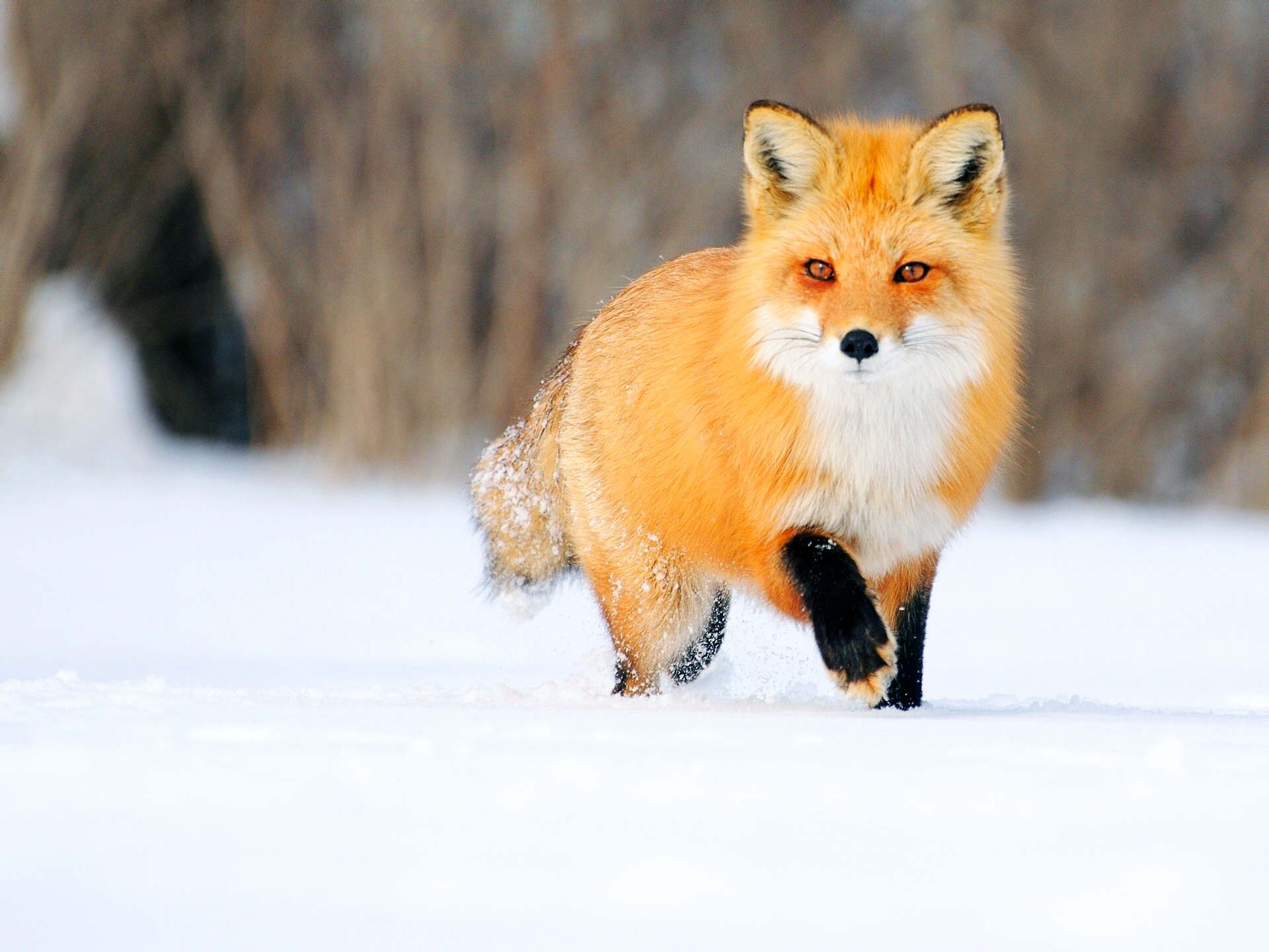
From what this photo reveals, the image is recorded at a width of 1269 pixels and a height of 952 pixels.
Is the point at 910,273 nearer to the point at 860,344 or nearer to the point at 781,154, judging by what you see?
the point at 860,344

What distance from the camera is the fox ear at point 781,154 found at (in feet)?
12.3

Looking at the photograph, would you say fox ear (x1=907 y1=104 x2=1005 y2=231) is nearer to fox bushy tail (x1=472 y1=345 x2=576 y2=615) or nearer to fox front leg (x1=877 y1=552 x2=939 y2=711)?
fox front leg (x1=877 y1=552 x2=939 y2=711)

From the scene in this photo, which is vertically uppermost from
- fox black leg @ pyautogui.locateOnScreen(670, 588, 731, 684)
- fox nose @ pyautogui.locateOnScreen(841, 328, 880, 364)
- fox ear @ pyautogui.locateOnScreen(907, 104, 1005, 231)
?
fox ear @ pyautogui.locateOnScreen(907, 104, 1005, 231)

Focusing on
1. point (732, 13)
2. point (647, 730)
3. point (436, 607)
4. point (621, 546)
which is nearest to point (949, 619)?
point (436, 607)

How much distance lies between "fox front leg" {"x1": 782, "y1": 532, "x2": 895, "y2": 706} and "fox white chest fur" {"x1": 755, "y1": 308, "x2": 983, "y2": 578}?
165mm

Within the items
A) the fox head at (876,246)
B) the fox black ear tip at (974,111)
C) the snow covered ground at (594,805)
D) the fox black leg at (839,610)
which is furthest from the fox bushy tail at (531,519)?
the fox black ear tip at (974,111)

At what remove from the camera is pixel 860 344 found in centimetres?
339

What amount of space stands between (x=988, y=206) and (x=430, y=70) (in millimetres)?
7094

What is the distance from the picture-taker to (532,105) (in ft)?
34.3

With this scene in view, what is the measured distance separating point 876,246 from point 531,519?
1652 millimetres

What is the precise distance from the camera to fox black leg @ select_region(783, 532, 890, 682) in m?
3.43

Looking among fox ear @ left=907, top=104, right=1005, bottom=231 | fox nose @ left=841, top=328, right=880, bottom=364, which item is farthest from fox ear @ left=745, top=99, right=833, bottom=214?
fox nose @ left=841, top=328, right=880, bottom=364

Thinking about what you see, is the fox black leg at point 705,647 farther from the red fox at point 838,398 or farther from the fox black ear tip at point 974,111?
the fox black ear tip at point 974,111

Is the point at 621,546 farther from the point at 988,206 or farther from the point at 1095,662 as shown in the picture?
the point at 1095,662
